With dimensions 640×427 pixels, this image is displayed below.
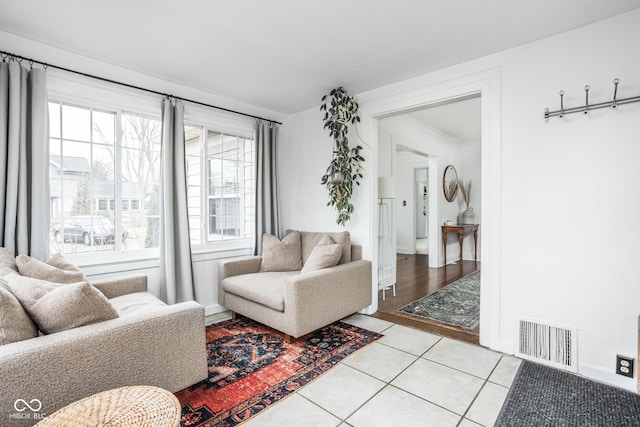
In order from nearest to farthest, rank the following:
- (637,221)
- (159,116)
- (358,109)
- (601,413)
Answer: (601,413), (637,221), (159,116), (358,109)

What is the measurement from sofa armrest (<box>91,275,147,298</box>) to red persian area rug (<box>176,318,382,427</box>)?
0.78m

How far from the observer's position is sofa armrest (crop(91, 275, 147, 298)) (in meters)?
2.49

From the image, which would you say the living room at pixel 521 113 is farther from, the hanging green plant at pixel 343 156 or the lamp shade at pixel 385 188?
the lamp shade at pixel 385 188

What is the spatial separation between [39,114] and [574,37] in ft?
13.0

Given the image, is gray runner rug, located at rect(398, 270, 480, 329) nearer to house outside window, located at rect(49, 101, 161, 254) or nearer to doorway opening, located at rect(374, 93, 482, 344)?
doorway opening, located at rect(374, 93, 482, 344)

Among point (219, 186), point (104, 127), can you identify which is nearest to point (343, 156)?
point (219, 186)

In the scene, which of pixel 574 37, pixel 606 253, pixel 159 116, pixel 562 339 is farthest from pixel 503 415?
pixel 159 116

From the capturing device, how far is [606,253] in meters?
2.11

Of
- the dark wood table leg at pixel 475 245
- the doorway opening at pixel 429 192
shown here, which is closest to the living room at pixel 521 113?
the doorway opening at pixel 429 192

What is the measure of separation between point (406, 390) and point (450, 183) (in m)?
5.22

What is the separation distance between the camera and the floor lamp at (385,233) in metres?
3.61

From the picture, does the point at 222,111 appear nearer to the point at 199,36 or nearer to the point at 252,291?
the point at 199,36

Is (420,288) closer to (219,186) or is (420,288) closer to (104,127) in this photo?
(219,186)

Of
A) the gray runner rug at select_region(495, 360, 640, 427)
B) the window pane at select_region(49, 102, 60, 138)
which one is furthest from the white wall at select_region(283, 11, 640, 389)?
the window pane at select_region(49, 102, 60, 138)
